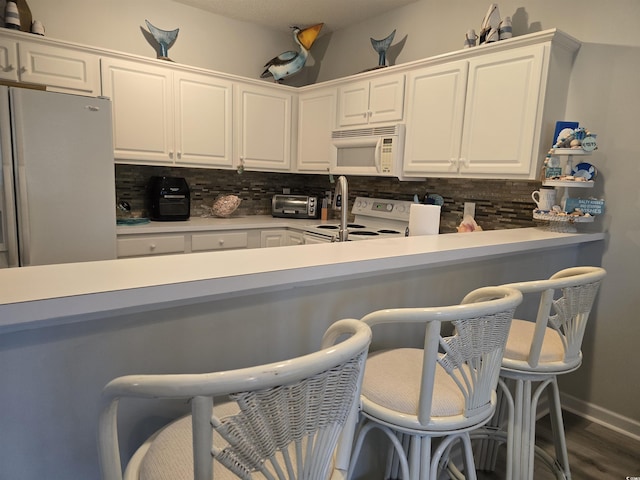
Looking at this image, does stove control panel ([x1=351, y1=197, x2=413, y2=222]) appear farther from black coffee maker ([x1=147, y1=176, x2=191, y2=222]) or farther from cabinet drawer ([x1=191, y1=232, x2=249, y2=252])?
black coffee maker ([x1=147, y1=176, x2=191, y2=222])

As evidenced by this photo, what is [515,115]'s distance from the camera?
2.27 meters

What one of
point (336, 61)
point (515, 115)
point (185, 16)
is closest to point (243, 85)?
point (185, 16)

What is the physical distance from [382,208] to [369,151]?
496mm

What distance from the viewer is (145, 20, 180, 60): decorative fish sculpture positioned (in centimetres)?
312

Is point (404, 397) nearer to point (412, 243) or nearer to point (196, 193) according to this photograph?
point (412, 243)

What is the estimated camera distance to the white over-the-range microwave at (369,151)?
2.89 meters

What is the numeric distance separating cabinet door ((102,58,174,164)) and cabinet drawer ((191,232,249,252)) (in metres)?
0.65

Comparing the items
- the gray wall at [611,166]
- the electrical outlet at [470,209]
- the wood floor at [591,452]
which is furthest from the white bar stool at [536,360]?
the electrical outlet at [470,209]

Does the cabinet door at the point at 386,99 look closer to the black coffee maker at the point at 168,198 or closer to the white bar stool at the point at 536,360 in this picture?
the black coffee maker at the point at 168,198

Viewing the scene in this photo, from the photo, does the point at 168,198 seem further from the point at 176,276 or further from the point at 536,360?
the point at 536,360

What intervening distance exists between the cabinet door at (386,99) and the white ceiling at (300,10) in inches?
29.0

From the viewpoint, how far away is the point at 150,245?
114 inches

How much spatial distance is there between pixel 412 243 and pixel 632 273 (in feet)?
4.72

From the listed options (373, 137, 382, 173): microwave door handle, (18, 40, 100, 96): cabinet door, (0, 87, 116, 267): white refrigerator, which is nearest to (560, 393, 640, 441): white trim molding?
(373, 137, 382, 173): microwave door handle
